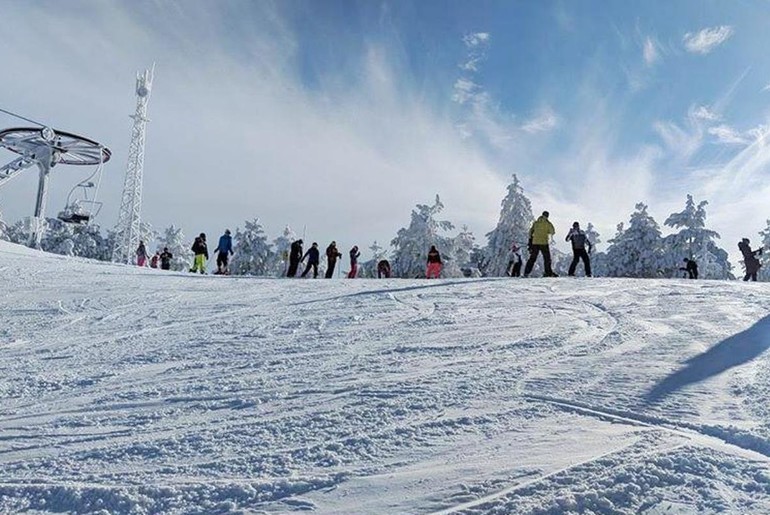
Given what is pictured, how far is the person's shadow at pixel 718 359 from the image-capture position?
526cm

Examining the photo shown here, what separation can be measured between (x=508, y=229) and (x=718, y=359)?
36896 mm

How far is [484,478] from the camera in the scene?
3551 millimetres

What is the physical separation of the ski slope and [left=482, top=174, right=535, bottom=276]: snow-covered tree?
106 feet

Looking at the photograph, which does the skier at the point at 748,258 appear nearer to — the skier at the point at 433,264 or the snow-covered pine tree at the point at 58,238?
the skier at the point at 433,264

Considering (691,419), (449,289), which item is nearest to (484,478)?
(691,419)

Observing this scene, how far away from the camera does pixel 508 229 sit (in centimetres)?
4262

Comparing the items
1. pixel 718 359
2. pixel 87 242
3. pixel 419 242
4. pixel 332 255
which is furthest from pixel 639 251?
pixel 87 242

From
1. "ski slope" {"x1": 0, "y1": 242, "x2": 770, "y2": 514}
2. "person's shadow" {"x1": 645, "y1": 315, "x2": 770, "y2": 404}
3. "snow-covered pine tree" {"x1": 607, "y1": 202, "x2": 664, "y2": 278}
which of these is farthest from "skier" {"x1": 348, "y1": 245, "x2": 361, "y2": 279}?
"snow-covered pine tree" {"x1": 607, "y1": 202, "x2": 664, "y2": 278}

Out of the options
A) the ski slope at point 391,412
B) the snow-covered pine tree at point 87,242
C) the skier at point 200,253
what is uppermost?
the snow-covered pine tree at point 87,242

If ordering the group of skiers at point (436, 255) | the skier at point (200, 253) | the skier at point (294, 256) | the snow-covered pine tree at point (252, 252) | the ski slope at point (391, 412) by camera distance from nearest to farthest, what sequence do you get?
the ski slope at point (391, 412) < the group of skiers at point (436, 255) < the skier at point (294, 256) < the skier at point (200, 253) < the snow-covered pine tree at point (252, 252)

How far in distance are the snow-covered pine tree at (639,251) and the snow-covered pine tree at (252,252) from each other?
32.0 metres

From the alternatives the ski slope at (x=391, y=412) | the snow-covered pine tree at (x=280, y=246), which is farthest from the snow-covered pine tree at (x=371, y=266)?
the ski slope at (x=391, y=412)

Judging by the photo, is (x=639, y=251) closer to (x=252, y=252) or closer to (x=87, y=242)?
(x=252, y=252)

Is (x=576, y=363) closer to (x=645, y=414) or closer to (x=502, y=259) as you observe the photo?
(x=645, y=414)
